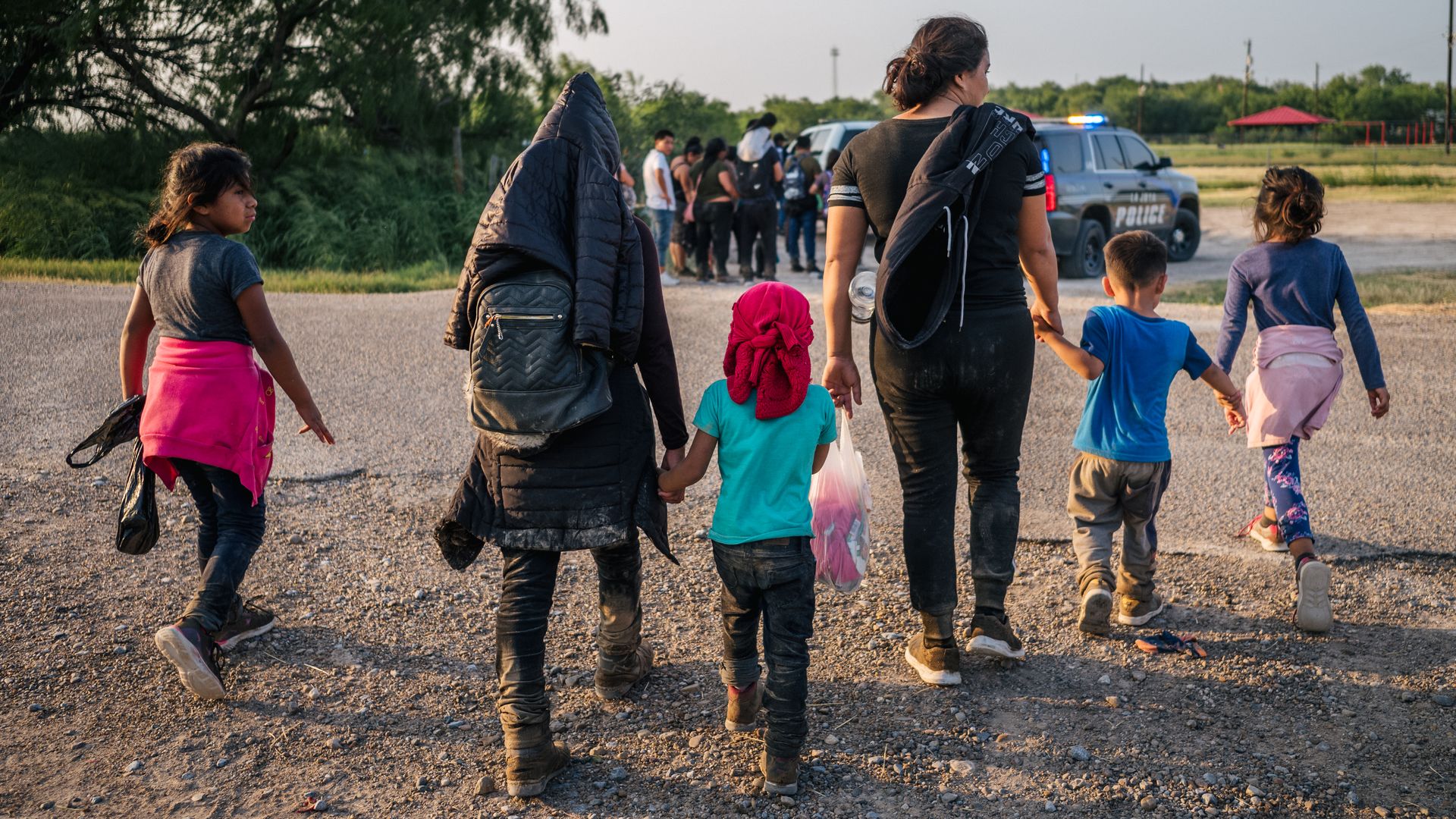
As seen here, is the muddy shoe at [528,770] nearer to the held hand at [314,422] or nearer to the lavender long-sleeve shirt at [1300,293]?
the held hand at [314,422]

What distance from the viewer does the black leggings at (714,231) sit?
13.9 m

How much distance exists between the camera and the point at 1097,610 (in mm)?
4246

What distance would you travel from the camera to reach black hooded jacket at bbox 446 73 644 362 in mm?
3139

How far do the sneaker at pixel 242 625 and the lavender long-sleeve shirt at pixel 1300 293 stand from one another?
12.3ft

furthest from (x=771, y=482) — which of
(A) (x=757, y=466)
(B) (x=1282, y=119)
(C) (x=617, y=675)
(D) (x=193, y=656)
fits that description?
(B) (x=1282, y=119)

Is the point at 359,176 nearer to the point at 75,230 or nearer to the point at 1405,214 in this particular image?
the point at 75,230

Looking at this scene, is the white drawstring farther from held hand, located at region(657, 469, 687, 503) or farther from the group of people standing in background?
the group of people standing in background

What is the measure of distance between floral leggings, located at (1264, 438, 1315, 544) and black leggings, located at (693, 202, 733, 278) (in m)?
9.80

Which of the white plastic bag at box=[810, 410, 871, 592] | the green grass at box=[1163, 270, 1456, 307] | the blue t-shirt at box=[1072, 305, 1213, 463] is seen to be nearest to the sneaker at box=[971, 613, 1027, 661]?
the white plastic bag at box=[810, 410, 871, 592]

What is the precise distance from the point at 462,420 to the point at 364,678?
3.47 meters

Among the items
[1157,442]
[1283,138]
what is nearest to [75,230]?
[1157,442]

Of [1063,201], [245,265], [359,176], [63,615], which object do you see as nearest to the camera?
[245,265]

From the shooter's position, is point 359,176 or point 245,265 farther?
point 359,176

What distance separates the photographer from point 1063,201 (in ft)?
47.2
